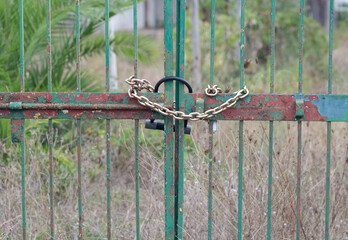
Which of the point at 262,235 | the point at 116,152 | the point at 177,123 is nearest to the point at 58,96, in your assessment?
the point at 177,123

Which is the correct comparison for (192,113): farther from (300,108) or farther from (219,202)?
A: (219,202)

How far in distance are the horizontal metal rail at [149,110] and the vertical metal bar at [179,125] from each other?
0.08 metres

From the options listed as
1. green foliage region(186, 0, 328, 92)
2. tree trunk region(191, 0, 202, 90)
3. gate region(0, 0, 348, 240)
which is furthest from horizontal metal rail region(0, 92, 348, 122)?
green foliage region(186, 0, 328, 92)

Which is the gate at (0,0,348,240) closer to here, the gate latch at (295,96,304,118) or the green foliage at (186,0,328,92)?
the gate latch at (295,96,304,118)

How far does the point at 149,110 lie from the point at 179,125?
0.17 metres

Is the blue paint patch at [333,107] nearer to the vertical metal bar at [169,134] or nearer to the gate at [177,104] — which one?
the gate at [177,104]

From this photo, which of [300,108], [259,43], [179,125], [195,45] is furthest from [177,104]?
[259,43]

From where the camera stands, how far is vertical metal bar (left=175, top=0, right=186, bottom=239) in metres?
2.10

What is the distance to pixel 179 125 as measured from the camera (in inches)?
84.7

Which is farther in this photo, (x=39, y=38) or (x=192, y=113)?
(x=39, y=38)

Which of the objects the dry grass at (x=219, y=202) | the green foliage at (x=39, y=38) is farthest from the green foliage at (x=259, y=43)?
the dry grass at (x=219, y=202)

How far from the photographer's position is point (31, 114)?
210cm

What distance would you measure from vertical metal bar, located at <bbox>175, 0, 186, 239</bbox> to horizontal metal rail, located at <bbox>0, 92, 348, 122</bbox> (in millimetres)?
77

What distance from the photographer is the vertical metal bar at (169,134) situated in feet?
6.86
